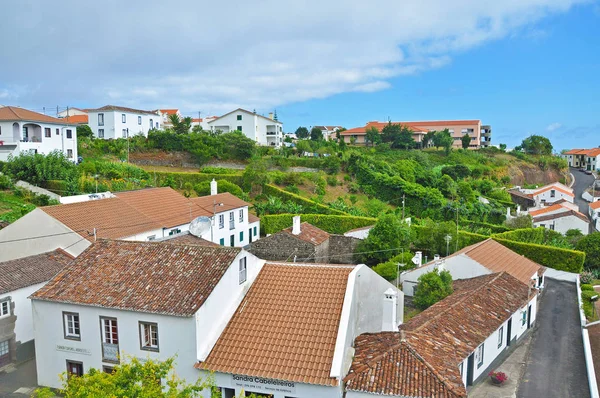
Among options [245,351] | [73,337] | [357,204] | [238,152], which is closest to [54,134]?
[238,152]

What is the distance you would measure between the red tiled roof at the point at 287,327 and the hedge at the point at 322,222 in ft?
83.6

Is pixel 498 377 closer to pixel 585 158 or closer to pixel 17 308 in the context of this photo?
pixel 17 308

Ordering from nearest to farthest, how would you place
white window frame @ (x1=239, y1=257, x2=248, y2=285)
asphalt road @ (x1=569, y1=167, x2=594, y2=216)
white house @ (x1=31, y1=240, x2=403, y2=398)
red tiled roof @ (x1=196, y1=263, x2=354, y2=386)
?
red tiled roof @ (x1=196, y1=263, x2=354, y2=386) → white house @ (x1=31, y1=240, x2=403, y2=398) → white window frame @ (x1=239, y1=257, x2=248, y2=285) → asphalt road @ (x1=569, y1=167, x2=594, y2=216)

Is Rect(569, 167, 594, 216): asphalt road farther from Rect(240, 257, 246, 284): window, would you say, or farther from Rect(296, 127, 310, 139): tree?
Rect(240, 257, 246, 284): window

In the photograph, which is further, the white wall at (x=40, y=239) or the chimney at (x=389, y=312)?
the white wall at (x=40, y=239)

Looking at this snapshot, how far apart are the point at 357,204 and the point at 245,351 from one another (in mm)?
43791

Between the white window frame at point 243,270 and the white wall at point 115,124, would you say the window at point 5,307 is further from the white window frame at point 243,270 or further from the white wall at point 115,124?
the white wall at point 115,124

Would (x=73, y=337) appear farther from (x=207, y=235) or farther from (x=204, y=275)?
(x=207, y=235)

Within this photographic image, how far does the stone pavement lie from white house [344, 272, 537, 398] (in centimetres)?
38

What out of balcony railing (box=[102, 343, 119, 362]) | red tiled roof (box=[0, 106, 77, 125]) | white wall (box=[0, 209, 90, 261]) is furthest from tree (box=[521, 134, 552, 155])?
balcony railing (box=[102, 343, 119, 362])

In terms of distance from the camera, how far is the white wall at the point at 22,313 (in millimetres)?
Result: 21234

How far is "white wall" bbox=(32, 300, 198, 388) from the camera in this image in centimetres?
1644

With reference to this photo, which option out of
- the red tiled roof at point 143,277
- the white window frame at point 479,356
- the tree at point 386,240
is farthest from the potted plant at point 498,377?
the tree at point 386,240

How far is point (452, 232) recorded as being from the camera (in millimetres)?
39375
